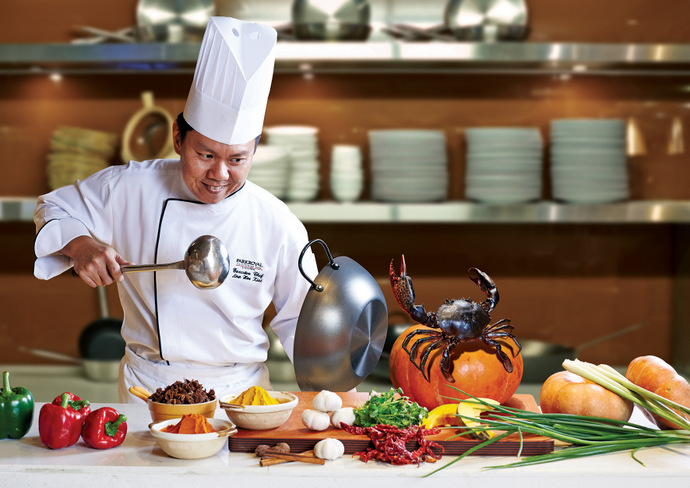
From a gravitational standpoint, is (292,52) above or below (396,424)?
above

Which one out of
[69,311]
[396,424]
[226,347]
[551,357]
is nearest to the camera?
[396,424]

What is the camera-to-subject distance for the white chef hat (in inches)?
62.8

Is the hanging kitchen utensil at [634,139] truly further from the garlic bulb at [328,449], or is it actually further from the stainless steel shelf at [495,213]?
the garlic bulb at [328,449]

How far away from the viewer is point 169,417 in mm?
1187

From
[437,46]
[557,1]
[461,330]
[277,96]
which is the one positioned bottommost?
[461,330]

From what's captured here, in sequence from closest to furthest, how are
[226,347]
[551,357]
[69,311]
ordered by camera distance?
[226,347], [551,357], [69,311]

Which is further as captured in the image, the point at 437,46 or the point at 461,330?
the point at 437,46

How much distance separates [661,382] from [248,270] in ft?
3.12

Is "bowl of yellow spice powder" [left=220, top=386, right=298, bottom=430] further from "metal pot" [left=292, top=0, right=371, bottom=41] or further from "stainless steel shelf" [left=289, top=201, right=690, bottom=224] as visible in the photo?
"metal pot" [left=292, top=0, right=371, bottom=41]

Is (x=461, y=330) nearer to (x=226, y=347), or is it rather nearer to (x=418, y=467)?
(x=418, y=467)

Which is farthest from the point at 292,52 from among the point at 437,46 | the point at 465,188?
the point at 465,188

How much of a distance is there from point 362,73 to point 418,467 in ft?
6.02

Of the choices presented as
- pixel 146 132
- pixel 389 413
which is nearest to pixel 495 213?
pixel 146 132

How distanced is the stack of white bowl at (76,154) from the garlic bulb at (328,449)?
176cm
